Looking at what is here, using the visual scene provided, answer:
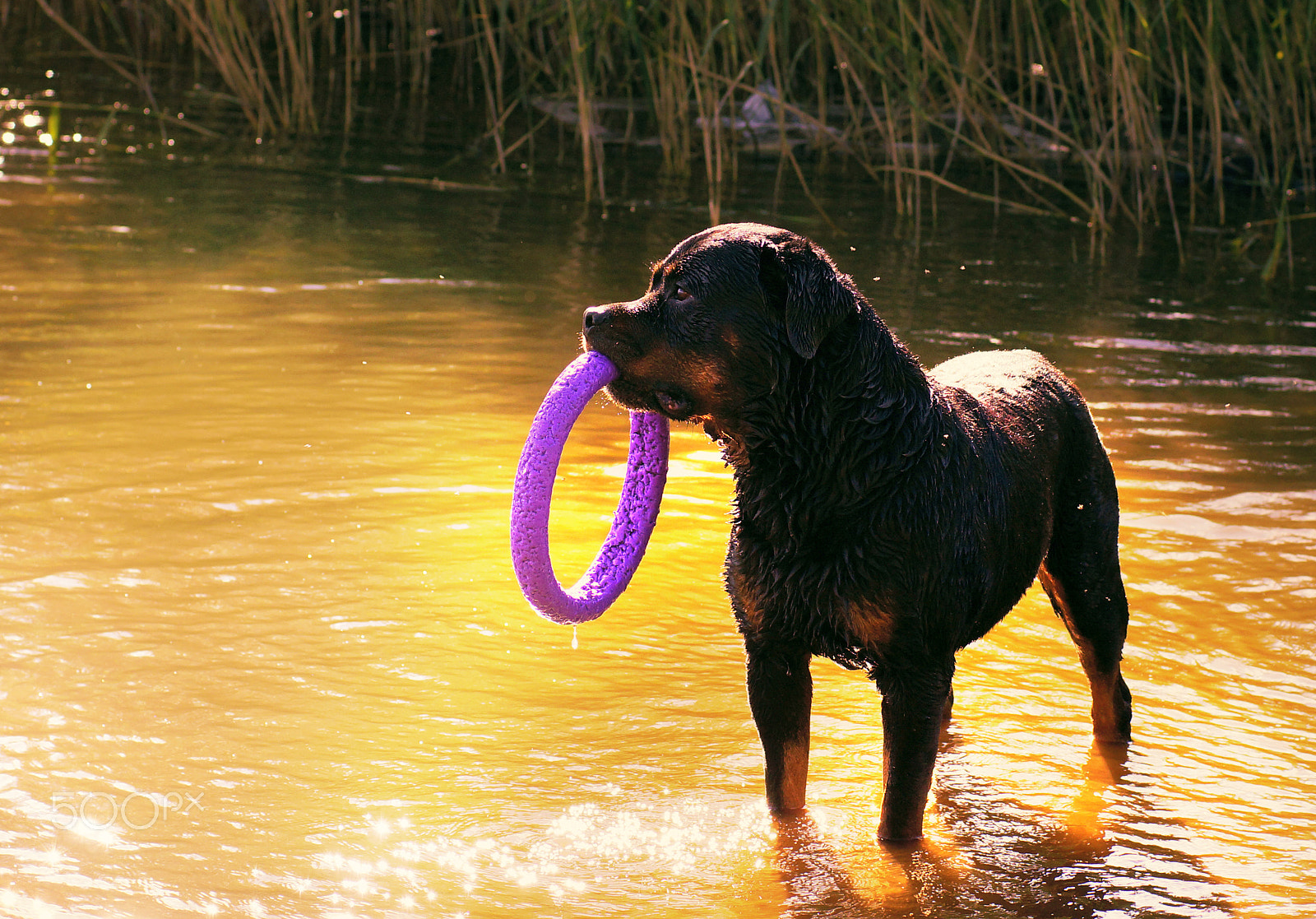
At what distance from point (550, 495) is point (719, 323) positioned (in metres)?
0.78

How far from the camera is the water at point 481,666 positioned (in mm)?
3746

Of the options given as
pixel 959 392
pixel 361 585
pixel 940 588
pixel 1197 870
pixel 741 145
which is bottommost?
pixel 1197 870

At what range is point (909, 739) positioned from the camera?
3.67 m

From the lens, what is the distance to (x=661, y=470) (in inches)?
165

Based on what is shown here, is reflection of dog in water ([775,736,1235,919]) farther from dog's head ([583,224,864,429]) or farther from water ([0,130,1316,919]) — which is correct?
dog's head ([583,224,864,429])

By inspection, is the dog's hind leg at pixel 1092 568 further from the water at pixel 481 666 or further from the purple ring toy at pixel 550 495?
the purple ring toy at pixel 550 495

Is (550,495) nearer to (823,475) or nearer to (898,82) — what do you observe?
(823,475)

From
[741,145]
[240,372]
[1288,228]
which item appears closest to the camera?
[240,372]

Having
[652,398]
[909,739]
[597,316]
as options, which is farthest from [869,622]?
[597,316]

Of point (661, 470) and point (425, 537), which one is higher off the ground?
point (661, 470)

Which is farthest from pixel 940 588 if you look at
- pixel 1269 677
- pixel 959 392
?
pixel 1269 677

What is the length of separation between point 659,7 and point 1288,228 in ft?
20.2

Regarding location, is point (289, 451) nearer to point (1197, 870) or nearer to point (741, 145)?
point (1197, 870)

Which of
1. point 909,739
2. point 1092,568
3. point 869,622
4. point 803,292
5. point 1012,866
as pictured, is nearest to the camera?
point 803,292
